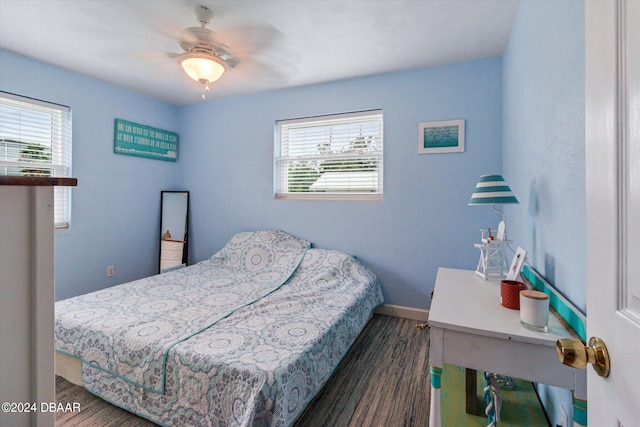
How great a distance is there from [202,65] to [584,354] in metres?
2.52

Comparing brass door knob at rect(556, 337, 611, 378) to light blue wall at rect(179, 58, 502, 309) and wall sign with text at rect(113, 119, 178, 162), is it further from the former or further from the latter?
wall sign with text at rect(113, 119, 178, 162)

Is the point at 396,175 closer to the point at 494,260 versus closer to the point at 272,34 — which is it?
the point at 494,260

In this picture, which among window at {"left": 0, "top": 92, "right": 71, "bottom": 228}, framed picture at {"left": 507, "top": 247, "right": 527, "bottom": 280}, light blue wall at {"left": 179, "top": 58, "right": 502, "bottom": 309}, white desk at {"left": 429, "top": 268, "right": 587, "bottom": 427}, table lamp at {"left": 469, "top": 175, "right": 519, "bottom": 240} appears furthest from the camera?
light blue wall at {"left": 179, "top": 58, "right": 502, "bottom": 309}

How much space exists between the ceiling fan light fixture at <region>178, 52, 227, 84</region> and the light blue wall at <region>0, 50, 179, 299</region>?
5.13 ft

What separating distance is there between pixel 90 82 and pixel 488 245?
3890 mm

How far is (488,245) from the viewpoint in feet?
5.17

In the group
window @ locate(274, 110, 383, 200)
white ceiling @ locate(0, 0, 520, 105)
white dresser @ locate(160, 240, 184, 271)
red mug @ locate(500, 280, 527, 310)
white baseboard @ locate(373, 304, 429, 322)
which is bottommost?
white baseboard @ locate(373, 304, 429, 322)

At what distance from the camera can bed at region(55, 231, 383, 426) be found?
1.33m

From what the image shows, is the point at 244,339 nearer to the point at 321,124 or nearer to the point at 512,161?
the point at 512,161

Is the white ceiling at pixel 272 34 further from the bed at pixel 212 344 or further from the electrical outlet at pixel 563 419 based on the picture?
the electrical outlet at pixel 563 419

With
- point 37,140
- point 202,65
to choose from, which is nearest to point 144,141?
point 37,140

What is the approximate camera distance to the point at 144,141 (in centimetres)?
354

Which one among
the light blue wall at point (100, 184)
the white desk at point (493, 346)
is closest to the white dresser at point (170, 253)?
the light blue wall at point (100, 184)

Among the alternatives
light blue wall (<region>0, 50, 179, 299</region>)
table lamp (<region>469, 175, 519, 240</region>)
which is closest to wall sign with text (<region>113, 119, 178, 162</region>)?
light blue wall (<region>0, 50, 179, 299</region>)
